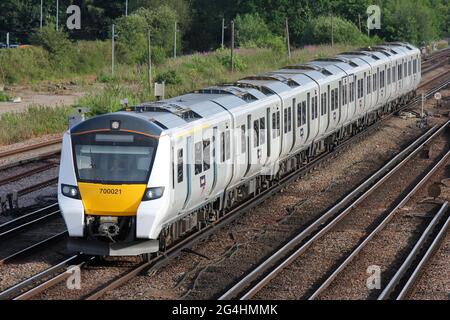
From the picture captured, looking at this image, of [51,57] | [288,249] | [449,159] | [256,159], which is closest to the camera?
[288,249]

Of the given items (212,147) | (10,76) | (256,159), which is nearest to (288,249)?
(212,147)

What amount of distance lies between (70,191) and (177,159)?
1823 mm

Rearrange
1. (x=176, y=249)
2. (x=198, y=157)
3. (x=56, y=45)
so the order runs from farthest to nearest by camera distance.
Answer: (x=56, y=45)
(x=198, y=157)
(x=176, y=249)

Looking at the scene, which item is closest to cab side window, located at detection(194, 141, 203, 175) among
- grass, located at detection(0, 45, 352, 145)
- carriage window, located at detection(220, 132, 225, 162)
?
carriage window, located at detection(220, 132, 225, 162)

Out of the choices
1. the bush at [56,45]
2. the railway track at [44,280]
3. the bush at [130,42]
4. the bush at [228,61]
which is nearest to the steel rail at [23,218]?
the railway track at [44,280]

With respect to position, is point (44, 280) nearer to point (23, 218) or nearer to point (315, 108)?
point (23, 218)

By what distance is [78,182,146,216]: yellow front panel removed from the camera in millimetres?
15039

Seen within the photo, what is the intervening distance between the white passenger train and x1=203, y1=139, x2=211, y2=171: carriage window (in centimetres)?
2

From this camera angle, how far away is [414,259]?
16484 mm

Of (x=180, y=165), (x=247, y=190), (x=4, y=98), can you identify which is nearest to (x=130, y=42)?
(x=4, y=98)
